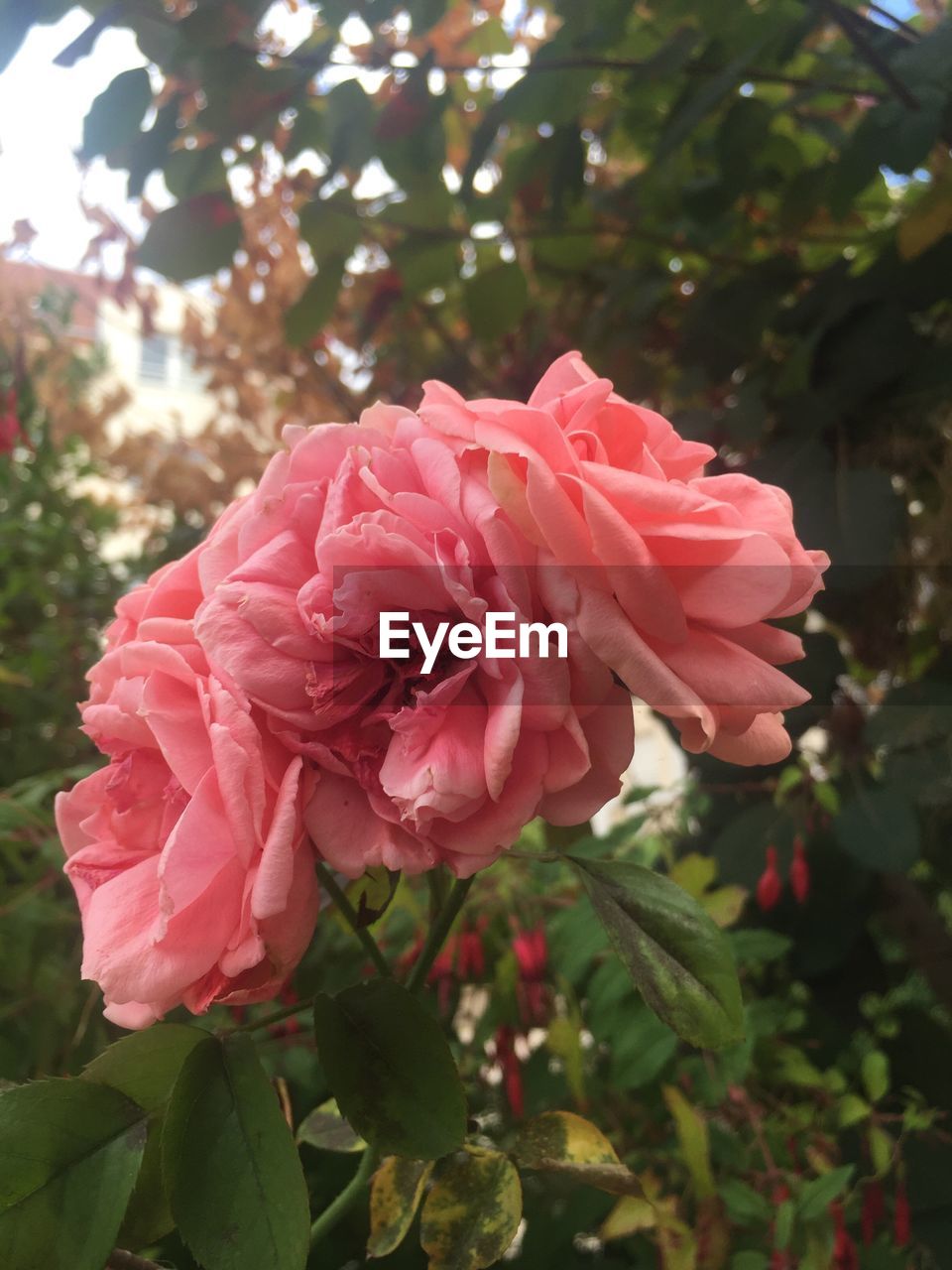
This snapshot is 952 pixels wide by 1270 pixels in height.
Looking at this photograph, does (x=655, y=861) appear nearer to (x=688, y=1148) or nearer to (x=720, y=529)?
(x=688, y=1148)

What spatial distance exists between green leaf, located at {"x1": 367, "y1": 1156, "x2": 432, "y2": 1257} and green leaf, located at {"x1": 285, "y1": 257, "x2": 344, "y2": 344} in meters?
0.53

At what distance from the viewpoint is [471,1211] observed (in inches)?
9.7

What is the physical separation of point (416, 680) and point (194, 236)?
48 centimetres

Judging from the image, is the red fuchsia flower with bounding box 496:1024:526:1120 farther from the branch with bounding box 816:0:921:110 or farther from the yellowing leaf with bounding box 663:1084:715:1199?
the branch with bounding box 816:0:921:110

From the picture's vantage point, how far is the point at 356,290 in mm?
863

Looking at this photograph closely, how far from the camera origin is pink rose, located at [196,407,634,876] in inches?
7.6

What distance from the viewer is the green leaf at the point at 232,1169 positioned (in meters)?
0.19

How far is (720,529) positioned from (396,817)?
0.33 feet

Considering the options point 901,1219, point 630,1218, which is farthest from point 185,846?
point 901,1219

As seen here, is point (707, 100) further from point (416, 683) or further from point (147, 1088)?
point (147, 1088)

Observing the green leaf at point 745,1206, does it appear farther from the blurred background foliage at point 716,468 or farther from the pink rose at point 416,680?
the pink rose at point 416,680

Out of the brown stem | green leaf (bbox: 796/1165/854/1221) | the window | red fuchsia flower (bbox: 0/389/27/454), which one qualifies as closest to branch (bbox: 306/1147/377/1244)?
green leaf (bbox: 796/1165/854/1221)

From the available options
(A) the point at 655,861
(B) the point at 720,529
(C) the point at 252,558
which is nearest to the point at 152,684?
(C) the point at 252,558

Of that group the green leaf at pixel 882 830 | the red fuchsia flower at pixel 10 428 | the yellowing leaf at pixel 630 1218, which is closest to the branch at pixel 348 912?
the yellowing leaf at pixel 630 1218
